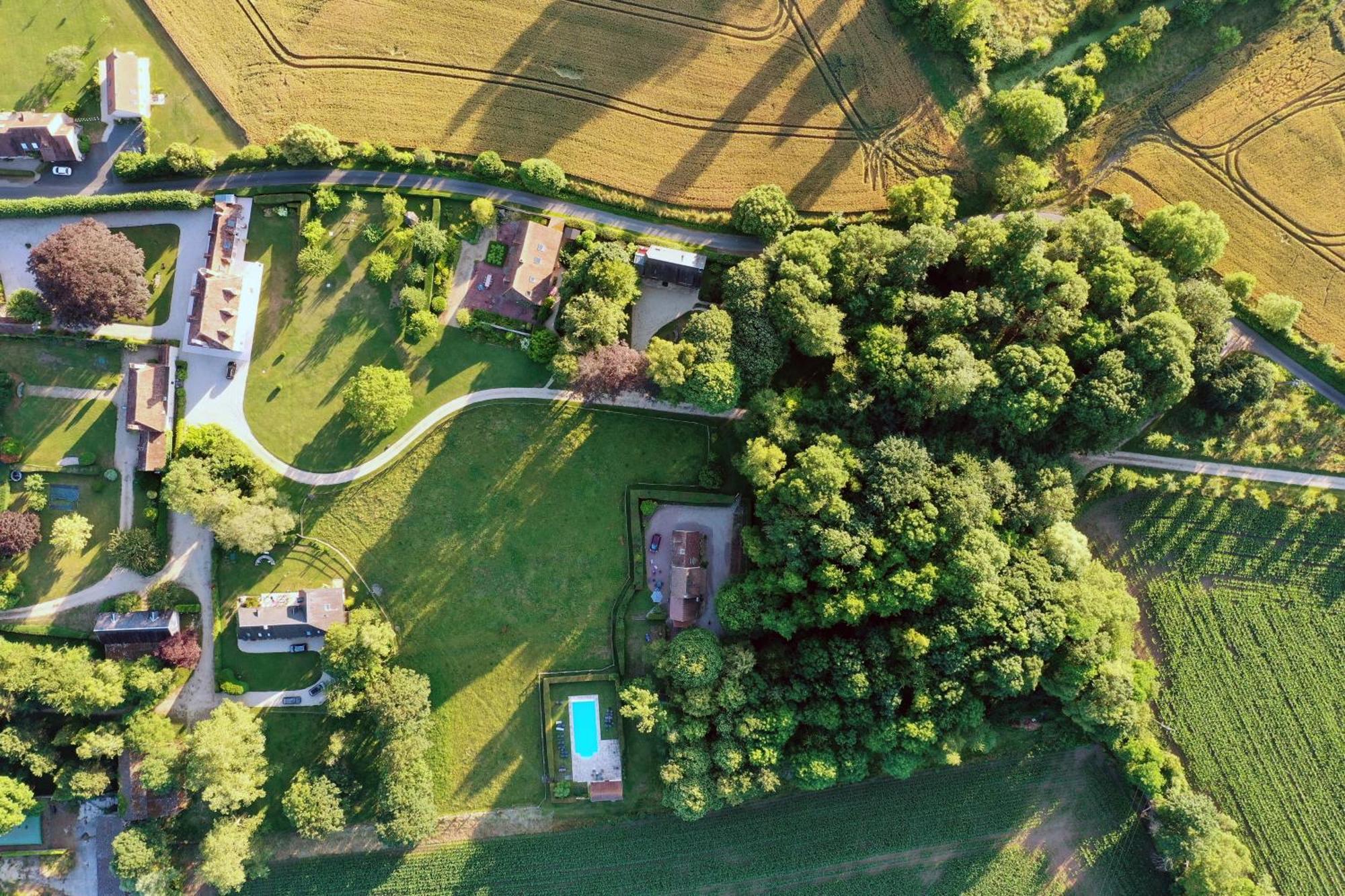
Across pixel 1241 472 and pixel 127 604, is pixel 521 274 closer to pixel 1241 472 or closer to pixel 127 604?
pixel 127 604

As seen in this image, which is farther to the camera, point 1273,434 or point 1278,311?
point 1273,434

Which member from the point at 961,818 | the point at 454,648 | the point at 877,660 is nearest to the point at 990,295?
the point at 877,660

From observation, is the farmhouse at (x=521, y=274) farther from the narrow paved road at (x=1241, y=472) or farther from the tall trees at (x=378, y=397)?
the narrow paved road at (x=1241, y=472)

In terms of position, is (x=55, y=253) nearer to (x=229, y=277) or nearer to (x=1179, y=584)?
(x=229, y=277)

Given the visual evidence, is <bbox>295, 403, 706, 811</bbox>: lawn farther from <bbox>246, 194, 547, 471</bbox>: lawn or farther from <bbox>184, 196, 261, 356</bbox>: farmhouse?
<bbox>184, 196, 261, 356</bbox>: farmhouse

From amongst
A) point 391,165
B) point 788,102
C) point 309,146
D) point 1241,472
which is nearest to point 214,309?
point 309,146

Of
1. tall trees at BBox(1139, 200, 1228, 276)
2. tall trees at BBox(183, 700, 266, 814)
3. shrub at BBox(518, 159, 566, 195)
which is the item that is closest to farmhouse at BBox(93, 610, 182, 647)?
tall trees at BBox(183, 700, 266, 814)
